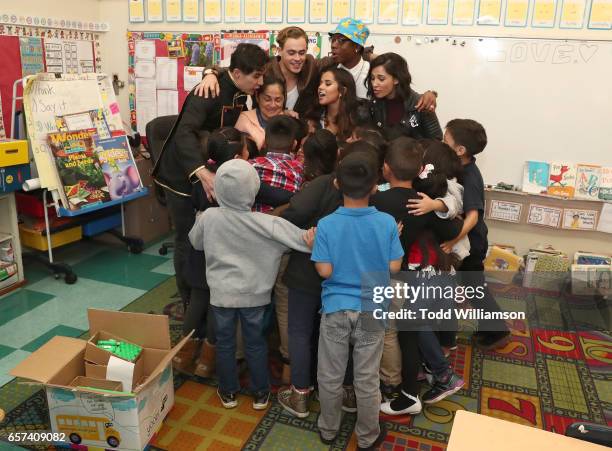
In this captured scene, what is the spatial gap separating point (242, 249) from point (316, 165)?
452 millimetres

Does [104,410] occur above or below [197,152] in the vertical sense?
below

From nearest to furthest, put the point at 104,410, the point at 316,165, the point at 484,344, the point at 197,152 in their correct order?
the point at 104,410 < the point at 316,165 < the point at 197,152 < the point at 484,344

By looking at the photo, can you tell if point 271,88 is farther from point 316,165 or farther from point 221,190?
point 221,190

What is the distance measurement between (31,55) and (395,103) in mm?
2791

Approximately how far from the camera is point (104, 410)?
1814 mm

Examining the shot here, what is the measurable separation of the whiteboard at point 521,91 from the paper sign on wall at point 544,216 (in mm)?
225

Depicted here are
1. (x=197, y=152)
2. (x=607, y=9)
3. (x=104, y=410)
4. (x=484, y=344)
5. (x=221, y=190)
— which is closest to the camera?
(x=104, y=410)

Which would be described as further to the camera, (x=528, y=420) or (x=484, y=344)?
(x=484, y=344)

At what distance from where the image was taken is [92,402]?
5.94 ft

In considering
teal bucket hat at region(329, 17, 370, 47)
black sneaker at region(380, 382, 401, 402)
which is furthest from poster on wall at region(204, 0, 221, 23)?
black sneaker at region(380, 382, 401, 402)

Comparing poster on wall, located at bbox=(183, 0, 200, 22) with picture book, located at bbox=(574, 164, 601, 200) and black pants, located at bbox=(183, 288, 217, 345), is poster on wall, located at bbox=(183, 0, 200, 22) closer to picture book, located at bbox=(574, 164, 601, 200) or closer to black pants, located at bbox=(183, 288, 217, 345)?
black pants, located at bbox=(183, 288, 217, 345)

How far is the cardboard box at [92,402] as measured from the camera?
70.8 inches

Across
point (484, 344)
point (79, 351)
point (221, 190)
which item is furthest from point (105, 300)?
point (484, 344)

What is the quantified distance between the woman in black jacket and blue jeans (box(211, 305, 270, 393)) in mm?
1138
